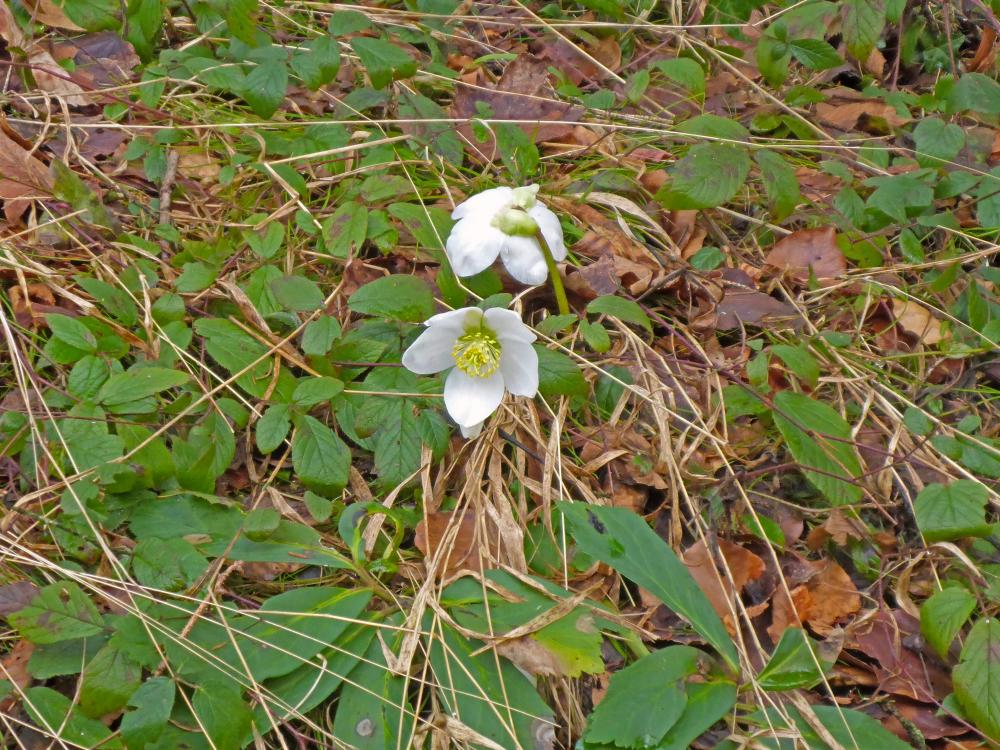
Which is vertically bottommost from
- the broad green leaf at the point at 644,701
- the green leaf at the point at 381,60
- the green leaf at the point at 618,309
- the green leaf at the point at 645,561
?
the broad green leaf at the point at 644,701

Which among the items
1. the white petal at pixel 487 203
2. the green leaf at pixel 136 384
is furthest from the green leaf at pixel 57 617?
the white petal at pixel 487 203

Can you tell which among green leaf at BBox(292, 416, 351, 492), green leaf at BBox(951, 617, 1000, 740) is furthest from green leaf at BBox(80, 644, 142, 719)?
green leaf at BBox(951, 617, 1000, 740)

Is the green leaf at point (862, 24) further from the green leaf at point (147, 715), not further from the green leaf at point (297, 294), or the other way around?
the green leaf at point (147, 715)

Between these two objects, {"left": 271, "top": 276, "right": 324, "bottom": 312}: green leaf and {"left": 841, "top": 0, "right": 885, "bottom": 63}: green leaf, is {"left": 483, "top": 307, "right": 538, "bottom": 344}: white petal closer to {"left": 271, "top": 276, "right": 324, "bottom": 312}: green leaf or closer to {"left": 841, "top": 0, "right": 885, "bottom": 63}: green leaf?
{"left": 271, "top": 276, "right": 324, "bottom": 312}: green leaf

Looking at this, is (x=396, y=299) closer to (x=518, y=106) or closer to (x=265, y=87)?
(x=265, y=87)

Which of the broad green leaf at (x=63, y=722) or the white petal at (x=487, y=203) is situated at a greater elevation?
the white petal at (x=487, y=203)

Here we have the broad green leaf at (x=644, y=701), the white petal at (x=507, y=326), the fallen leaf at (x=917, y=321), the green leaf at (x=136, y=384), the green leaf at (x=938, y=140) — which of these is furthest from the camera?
the green leaf at (x=938, y=140)

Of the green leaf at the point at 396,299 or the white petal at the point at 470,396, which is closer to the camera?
the white petal at the point at 470,396
